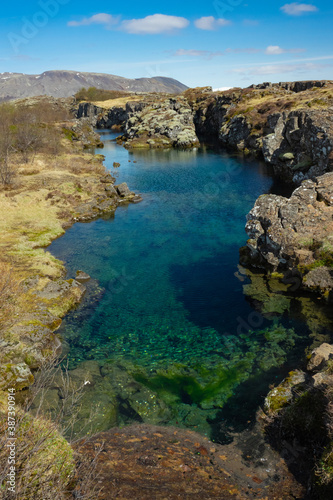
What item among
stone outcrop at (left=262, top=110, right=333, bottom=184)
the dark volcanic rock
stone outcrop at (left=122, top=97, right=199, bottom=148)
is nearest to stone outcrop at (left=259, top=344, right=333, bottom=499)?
the dark volcanic rock

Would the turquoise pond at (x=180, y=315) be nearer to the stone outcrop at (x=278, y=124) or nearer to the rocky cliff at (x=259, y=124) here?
the stone outcrop at (x=278, y=124)

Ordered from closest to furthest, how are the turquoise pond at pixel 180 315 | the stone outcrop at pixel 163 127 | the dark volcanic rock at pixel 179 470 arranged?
the dark volcanic rock at pixel 179 470 → the turquoise pond at pixel 180 315 → the stone outcrop at pixel 163 127

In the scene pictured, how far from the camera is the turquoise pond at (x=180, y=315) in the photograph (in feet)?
66.3

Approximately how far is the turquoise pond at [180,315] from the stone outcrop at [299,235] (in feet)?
12.0

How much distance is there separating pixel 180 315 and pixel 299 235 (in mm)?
14493

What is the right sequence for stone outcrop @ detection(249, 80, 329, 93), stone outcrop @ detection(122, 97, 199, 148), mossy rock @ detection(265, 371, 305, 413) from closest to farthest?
mossy rock @ detection(265, 371, 305, 413), stone outcrop @ detection(122, 97, 199, 148), stone outcrop @ detection(249, 80, 329, 93)

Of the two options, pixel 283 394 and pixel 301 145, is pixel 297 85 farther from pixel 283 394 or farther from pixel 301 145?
pixel 283 394

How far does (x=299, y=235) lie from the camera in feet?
105

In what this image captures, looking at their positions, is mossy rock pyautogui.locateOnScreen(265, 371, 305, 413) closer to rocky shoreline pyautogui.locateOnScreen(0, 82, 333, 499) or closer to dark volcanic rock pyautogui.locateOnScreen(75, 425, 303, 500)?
rocky shoreline pyautogui.locateOnScreen(0, 82, 333, 499)

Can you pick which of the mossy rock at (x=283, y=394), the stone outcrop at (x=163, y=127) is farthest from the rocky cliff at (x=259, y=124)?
the mossy rock at (x=283, y=394)

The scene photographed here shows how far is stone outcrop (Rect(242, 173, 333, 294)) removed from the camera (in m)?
29.0

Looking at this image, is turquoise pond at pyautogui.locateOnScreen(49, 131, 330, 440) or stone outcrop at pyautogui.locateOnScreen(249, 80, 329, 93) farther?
stone outcrop at pyautogui.locateOnScreen(249, 80, 329, 93)

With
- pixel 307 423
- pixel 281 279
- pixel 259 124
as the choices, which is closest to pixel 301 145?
pixel 259 124

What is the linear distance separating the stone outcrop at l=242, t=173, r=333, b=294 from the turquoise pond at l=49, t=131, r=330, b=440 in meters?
3.64
